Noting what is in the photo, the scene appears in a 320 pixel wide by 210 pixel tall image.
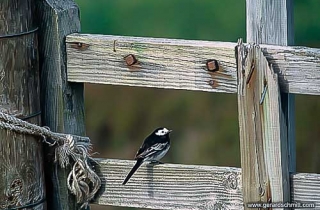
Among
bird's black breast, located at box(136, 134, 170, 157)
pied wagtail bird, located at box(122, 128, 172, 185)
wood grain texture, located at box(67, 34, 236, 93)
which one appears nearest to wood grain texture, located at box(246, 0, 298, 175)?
wood grain texture, located at box(67, 34, 236, 93)

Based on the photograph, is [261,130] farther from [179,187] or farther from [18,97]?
[18,97]

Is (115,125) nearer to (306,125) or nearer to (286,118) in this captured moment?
(306,125)

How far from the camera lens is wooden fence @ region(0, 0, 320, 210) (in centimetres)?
290

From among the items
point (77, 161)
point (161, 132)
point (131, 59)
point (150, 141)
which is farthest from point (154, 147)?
point (131, 59)

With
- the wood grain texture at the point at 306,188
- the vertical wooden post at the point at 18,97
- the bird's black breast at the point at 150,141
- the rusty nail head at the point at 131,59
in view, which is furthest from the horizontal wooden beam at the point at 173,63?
the bird's black breast at the point at 150,141

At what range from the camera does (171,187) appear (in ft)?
10.4

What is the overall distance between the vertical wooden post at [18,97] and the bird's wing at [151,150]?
1.39 feet

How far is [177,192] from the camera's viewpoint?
10.4 ft

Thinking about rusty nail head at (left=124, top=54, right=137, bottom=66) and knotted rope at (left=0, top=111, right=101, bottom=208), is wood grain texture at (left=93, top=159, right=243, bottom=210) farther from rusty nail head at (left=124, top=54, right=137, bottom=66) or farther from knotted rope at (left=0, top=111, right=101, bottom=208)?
rusty nail head at (left=124, top=54, right=137, bottom=66)

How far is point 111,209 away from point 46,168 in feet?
10.3

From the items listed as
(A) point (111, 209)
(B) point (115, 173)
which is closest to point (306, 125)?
(A) point (111, 209)

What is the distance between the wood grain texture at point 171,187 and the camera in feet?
10.1

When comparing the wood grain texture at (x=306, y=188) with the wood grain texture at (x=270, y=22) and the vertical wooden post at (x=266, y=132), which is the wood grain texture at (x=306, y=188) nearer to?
the vertical wooden post at (x=266, y=132)

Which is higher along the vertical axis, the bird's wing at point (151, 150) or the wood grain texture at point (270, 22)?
the wood grain texture at point (270, 22)
